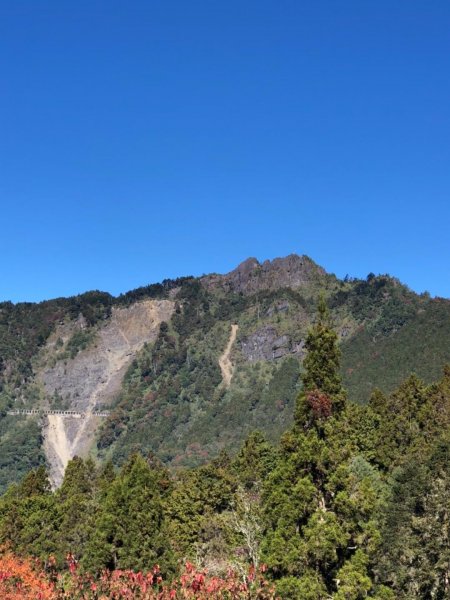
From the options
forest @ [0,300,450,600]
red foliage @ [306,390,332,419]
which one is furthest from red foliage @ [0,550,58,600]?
red foliage @ [306,390,332,419]

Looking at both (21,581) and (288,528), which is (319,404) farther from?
(21,581)

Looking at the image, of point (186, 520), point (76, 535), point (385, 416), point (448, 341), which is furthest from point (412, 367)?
point (76, 535)

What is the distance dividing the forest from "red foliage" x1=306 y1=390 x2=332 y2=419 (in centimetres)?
7

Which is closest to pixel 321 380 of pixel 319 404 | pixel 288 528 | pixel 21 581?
pixel 319 404

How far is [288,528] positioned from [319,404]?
→ 6326mm

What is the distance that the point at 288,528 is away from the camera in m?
30.8

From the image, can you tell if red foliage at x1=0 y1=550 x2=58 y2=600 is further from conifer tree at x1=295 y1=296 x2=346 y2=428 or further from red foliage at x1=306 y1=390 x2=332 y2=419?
red foliage at x1=306 y1=390 x2=332 y2=419

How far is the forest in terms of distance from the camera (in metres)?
28.7

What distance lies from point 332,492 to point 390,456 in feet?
124

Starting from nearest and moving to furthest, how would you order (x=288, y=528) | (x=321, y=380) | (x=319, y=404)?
(x=288, y=528), (x=319, y=404), (x=321, y=380)

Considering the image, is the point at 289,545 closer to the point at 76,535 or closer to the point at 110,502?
the point at 110,502

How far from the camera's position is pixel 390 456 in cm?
6625

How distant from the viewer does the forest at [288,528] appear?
28.7 metres

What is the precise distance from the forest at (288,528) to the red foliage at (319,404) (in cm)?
7
